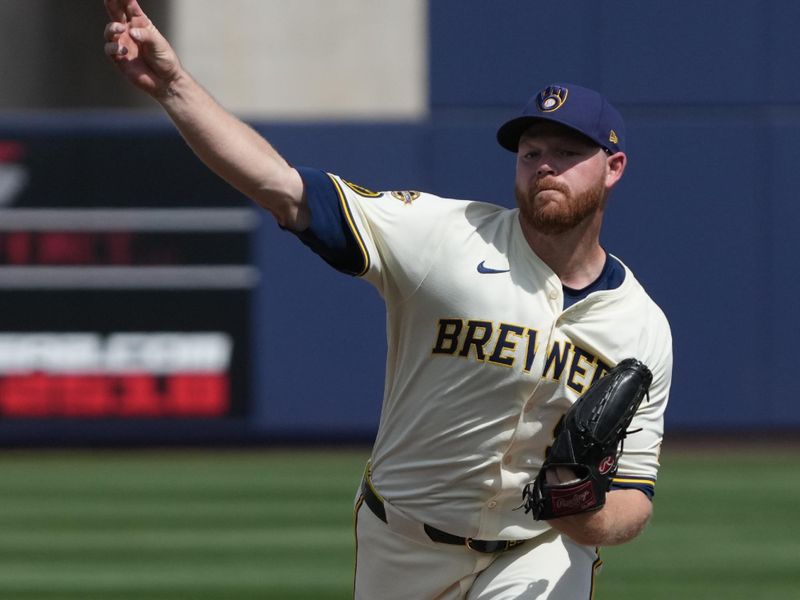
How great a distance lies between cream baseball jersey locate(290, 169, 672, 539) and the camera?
4.28 meters

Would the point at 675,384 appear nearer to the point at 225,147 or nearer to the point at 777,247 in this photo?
the point at 777,247

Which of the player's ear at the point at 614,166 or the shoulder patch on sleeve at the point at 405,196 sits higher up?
the player's ear at the point at 614,166

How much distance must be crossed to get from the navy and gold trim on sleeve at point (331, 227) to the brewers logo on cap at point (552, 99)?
0.65 metres

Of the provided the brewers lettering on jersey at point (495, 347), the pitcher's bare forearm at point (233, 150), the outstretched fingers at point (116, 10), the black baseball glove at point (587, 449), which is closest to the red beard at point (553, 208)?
the brewers lettering on jersey at point (495, 347)

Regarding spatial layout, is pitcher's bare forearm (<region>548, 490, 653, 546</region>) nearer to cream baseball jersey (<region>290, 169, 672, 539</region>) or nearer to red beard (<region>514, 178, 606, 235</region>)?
cream baseball jersey (<region>290, 169, 672, 539</region>)

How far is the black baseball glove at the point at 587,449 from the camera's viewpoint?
4074mm

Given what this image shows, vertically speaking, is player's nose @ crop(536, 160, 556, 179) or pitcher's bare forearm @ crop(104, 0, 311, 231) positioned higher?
pitcher's bare forearm @ crop(104, 0, 311, 231)

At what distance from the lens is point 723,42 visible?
1371 centimetres

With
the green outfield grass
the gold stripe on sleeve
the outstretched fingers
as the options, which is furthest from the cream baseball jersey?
the green outfield grass

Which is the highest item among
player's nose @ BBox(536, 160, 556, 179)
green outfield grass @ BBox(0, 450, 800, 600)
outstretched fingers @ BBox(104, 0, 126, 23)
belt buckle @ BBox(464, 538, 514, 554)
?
outstretched fingers @ BBox(104, 0, 126, 23)

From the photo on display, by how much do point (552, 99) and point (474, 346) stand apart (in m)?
0.76

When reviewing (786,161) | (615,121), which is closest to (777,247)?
(786,161)

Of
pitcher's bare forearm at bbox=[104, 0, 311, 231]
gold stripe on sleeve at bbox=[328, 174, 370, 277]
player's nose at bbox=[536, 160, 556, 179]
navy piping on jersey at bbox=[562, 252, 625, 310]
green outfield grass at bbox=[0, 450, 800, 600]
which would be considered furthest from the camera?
green outfield grass at bbox=[0, 450, 800, 600]

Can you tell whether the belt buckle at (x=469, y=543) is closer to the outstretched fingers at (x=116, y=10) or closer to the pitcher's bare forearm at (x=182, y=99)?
the pitcher's bare forearm at (x=182, y=99)
